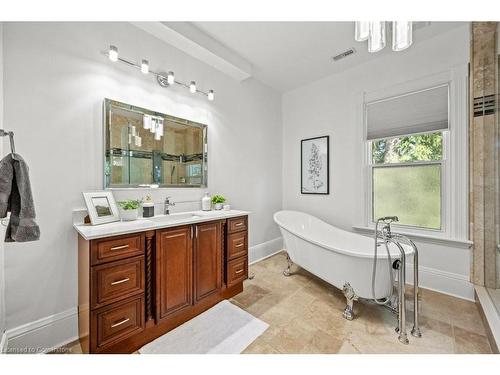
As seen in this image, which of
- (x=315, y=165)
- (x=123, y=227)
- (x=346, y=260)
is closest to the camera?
(x=123, y=227)

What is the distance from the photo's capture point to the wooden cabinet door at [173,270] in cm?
158

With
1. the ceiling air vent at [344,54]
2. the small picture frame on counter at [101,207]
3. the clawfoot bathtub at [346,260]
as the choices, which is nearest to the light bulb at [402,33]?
the clawfoot bathtub at [346,260]

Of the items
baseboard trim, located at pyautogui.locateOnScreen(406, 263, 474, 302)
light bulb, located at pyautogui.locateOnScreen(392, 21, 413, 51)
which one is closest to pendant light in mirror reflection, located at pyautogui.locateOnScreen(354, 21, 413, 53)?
light bulb, located at pyautogui.locateOnScreen(392, 21, 413, 51)

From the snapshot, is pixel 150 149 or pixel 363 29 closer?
pixel 363 29

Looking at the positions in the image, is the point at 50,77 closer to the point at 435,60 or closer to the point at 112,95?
the point at 112,95

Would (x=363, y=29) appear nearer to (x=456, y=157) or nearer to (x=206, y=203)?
(x=456, y=157)

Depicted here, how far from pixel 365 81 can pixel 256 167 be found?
6.15 ft

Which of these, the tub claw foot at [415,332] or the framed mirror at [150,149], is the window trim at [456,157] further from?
the framed mirror at [150,149]

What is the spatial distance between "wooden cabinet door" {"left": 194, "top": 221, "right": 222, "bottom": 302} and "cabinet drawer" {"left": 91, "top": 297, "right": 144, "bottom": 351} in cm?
47

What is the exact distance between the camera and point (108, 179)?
176 centimetres

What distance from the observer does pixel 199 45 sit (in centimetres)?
215

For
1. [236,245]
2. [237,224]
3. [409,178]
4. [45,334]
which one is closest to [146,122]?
[237,224]

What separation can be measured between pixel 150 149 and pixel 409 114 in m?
2.96

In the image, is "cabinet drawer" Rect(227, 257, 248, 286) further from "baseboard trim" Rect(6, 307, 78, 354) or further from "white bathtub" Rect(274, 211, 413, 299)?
"baseboard trim" Rect(6, 307, 78, 354)
